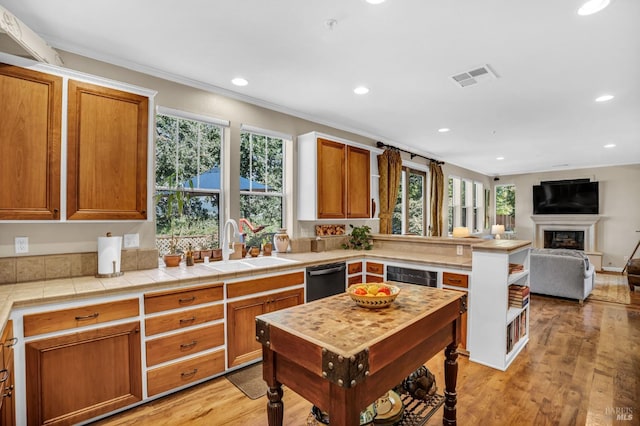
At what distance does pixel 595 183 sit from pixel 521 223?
1.95 meters

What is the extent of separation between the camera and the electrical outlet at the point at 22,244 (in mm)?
2299

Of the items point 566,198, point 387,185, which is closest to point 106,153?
point 387,185

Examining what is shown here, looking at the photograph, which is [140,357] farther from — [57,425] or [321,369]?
[321,369]

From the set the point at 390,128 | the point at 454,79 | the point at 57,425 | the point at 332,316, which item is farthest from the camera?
the point at 390,128

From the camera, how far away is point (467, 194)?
333 inches

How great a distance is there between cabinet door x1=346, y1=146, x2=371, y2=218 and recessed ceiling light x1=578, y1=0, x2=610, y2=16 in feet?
8.56

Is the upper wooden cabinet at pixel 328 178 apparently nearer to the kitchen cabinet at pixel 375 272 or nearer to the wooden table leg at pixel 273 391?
the kitchen cabinet at pixel 375 272

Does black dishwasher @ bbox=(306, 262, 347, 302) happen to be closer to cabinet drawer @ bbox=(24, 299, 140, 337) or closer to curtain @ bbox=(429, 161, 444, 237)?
cabinet drawer @ bbox=(24, 299, 140, 337)

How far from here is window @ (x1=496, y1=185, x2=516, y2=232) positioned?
9625 millimetres

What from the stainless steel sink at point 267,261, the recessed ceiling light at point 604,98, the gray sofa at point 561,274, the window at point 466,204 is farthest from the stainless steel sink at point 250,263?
the window at point 466,204

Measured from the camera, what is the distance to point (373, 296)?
63.2 inches

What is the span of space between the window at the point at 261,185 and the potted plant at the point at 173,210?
0.70 meters

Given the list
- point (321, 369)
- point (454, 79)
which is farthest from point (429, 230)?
point (321, 369)

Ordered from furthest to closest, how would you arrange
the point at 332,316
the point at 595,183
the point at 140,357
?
the point at 595,183 < the point at 140,357 < the point at 332,316
